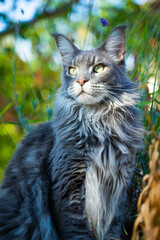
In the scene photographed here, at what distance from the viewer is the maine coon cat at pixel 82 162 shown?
171 centimetres

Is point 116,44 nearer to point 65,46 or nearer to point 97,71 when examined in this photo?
point 97,71

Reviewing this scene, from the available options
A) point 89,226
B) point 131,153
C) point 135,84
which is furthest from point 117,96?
point 89,226

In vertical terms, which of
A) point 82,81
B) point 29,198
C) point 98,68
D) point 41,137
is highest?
point 98,68

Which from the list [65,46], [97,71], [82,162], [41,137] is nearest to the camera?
[82,162]

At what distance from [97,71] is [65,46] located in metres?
0.49

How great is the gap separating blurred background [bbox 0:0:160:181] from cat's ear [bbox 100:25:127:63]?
0.36 meters

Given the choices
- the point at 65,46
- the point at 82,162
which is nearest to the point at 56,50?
the point at 65,46

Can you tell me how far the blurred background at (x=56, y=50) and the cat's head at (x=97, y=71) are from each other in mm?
332

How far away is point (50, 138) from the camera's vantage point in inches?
80.2

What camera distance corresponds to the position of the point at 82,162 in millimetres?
1738

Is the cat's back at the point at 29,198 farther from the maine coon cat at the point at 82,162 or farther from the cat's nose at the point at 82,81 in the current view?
the cat's nose at the point at 82,81

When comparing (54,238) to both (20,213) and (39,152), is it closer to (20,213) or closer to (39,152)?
(20,213)

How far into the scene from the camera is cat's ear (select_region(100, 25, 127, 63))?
6.70 feet

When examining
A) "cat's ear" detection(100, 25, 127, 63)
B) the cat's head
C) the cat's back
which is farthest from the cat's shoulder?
"cat's ear" detection(100, 25, 127, 63)
